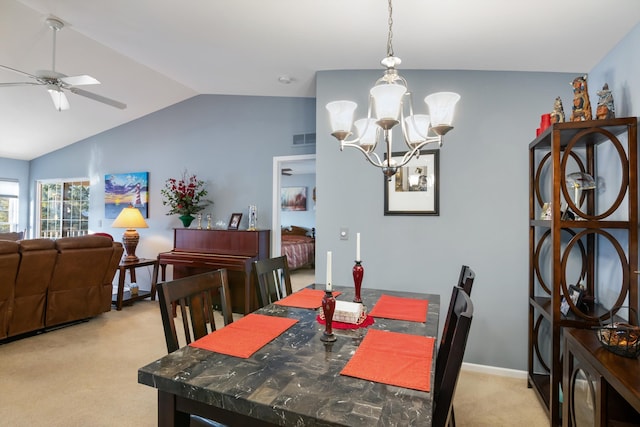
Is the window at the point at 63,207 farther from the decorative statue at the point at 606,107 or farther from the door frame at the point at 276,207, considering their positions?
the decorative statue at the point at 606,107

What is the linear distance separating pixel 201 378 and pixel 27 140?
687 centimetres

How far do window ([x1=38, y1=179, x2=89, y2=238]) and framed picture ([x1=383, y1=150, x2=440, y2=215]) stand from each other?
5810mm

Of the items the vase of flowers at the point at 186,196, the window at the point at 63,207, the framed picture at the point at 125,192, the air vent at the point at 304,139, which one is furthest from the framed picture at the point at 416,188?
the window at the point at 63,207

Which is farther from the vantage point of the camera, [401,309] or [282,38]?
[282,38]

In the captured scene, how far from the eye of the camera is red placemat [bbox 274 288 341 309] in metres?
1.97

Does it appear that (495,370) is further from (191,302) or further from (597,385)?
(191,302)

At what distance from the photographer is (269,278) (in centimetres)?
226

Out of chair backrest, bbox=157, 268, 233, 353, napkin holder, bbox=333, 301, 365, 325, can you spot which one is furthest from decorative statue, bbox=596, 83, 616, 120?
chair backrest, bbox=157, 268, 233, 353

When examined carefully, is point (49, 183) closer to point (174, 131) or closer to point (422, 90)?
point (174, 131)

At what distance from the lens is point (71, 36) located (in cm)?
332

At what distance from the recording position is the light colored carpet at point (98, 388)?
6.98 feet

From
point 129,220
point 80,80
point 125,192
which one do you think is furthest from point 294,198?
point 80,80

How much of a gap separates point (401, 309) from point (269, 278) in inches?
34.6

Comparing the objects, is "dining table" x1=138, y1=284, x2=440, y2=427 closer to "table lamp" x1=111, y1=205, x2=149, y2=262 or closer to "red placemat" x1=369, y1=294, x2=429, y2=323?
"red placemat" x1=369, y1=294, x2=429, y2=323
